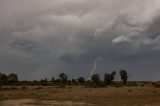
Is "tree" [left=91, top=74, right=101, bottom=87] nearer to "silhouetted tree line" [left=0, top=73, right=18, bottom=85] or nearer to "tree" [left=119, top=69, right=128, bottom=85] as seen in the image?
"tree" [left=119, top=69, right=128, bottom=85]

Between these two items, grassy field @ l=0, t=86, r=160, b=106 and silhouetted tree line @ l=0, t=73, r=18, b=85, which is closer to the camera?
grassy field @ l=0, t=86, r=160, b=106

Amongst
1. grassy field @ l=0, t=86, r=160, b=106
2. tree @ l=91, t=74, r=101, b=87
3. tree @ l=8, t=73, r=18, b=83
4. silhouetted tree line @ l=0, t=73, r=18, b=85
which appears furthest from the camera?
tree @ l=8, t=73, r=18, b=83

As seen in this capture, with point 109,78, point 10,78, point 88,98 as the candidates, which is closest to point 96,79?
point 109,78

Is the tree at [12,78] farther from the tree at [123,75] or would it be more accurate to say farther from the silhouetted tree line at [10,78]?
the tree at [123,75]

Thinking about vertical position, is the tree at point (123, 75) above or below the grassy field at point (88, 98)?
above

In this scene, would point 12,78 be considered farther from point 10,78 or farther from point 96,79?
point 96,79

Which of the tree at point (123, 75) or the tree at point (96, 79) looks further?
the tree at point (123, 75)

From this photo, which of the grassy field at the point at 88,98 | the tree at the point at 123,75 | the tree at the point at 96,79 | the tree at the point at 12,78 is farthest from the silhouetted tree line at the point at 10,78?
the grassy field at the point at 88,98

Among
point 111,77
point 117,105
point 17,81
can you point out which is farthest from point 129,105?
point 17,81

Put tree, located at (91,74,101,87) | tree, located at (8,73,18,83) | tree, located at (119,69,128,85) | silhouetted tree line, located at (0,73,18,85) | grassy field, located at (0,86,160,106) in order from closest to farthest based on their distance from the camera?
grassy field, located at (0,86,160,106) < tree, located at (91,74,101,87) < silhouetted tree line, located at (0,73,18,85) < tree, located at (119,69,128,85) < tree, located at (8,73,18,83)

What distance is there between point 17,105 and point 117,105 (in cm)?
1450

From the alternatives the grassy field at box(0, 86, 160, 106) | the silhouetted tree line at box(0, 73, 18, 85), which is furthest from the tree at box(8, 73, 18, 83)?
the grassy field at box(0, 86, 160, 106)

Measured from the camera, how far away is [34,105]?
52062 mm

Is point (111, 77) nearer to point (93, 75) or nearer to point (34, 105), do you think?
point (93, 75)
